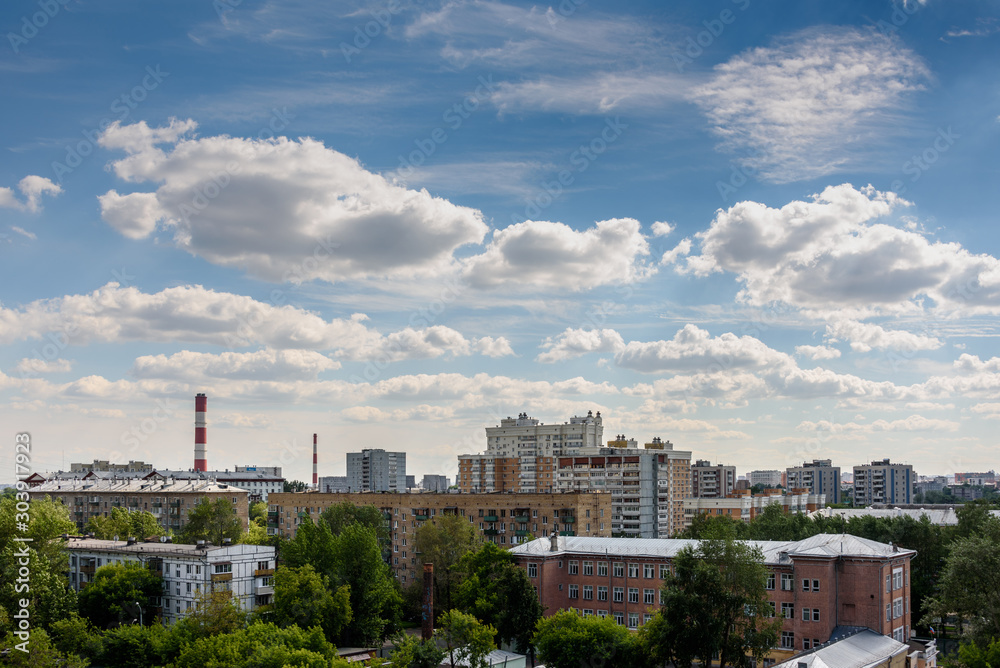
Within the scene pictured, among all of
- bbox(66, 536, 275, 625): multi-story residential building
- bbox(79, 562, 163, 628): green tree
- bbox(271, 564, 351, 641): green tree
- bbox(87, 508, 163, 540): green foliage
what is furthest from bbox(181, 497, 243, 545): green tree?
bbox(271, 564, 351, 641): green tree

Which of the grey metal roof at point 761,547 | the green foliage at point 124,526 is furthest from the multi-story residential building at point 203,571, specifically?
the green foliage at point 124,526

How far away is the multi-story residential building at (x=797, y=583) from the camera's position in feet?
184

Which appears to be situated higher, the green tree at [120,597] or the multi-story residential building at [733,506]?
the green tree at [120,597]

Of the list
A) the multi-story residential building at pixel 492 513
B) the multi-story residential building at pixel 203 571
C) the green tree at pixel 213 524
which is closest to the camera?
the multi-story residential building at pixel 203 571

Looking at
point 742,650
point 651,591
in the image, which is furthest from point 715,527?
point 651,591

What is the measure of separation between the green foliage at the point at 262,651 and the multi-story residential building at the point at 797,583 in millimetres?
21097

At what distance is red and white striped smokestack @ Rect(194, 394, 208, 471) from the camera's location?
5979 inches

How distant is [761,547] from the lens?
198ft

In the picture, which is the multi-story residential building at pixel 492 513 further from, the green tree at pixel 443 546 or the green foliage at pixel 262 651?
A: the green foliage at pixel 262 651

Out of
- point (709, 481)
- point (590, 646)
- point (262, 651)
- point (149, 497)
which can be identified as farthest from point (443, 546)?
point (709, 481)

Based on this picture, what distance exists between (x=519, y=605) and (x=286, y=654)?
824 inches

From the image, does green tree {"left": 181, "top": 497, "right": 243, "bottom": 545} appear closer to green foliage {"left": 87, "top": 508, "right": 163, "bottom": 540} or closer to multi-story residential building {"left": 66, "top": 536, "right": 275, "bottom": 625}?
green foliage {"left": 87, "top": 508, "right": 163, "bottom": 540}

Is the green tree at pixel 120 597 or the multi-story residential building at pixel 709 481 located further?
the multi-story residential building at pixel 709 481

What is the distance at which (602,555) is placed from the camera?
222 feet
